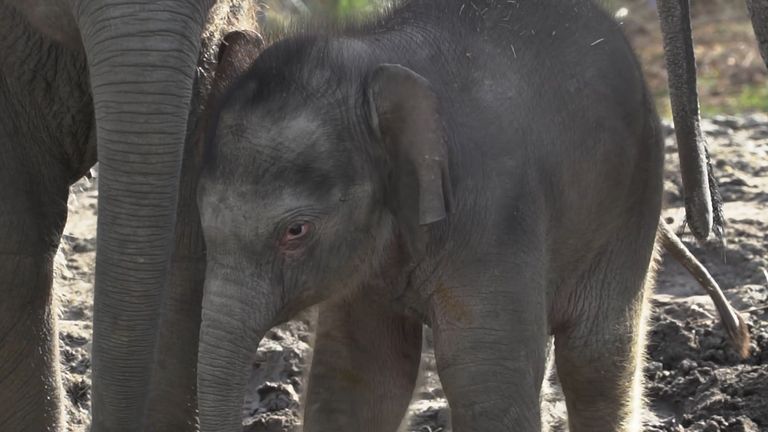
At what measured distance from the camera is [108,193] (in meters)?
3.95

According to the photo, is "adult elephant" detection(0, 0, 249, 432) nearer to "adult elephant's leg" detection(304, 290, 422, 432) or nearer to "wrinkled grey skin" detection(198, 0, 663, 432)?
"wrinkled grey skin" detection(198, 0, 663, 432)

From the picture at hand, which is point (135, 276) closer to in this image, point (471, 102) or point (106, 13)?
point (106, 13)

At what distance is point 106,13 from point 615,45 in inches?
53.4

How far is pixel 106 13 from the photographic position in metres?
3.92

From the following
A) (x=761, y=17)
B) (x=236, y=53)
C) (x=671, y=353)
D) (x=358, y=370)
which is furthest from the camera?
(x=671, y=353)

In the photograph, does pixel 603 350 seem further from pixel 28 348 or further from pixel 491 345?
pixel 28 348

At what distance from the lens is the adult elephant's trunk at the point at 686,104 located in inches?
184

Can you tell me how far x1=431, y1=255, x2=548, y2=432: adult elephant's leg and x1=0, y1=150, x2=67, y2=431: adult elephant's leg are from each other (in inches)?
A: 41.8

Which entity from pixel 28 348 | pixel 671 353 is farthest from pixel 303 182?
pixel 671 353

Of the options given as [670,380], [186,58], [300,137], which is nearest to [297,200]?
[300,137]

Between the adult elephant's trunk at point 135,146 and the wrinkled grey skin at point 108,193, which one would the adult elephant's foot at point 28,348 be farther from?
the adult elephant's trunk at point 135,146

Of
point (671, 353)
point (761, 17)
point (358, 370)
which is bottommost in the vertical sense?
point (358, 370)

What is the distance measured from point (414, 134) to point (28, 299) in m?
1.24

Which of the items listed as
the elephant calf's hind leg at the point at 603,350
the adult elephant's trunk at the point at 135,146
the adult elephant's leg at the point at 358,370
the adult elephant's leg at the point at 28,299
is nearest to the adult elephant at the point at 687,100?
the elephant calf's hind leg at the point at 603,350
